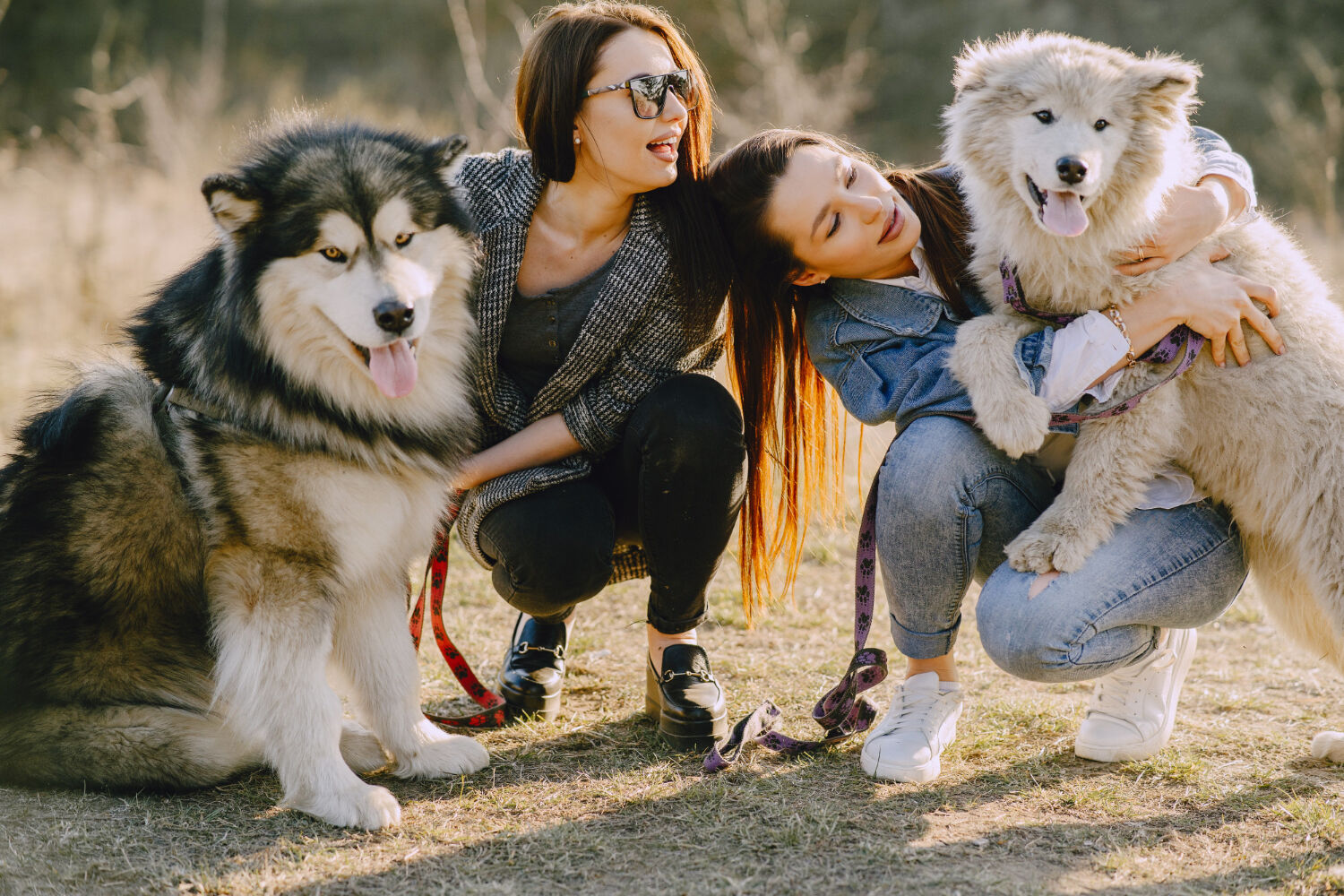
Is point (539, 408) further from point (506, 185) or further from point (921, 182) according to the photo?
point (921, 182)

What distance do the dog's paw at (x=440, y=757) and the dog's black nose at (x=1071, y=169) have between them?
6.04ft

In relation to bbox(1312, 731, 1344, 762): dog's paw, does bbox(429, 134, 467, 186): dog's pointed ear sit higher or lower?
higher

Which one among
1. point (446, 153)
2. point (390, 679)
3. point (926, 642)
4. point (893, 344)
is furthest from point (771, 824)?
point (446, 153)

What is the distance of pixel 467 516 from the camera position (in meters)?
2.61

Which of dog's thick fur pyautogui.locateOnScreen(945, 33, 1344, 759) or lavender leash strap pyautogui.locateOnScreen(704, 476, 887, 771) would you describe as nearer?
dog's thick fur pyautogui.locateOnScreen(945, 33, 1344, 759)

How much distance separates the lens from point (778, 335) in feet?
8.78

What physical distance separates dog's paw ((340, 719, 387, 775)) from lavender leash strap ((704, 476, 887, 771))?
771 millimetres

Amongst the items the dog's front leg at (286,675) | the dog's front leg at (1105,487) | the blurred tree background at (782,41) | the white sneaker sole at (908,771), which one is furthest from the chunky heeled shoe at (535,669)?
the blurred tree background at (782,41)

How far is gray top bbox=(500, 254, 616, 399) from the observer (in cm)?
255

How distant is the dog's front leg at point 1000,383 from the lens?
219 cm

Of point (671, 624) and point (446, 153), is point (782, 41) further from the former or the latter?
point (671, 624)

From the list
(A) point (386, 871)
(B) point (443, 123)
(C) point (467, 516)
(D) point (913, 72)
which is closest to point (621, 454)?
(C) point (467, 516)

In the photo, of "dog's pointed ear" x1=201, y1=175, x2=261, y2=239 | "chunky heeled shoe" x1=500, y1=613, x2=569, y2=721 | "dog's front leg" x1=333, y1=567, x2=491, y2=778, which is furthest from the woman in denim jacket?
"dog's pointed ear" x1=201, y1=175, x2=261, y2=239

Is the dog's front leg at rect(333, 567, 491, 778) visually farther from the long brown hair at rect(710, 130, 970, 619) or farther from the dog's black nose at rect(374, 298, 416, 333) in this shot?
the long brown hair at rect(710, 130, 970, 619)
